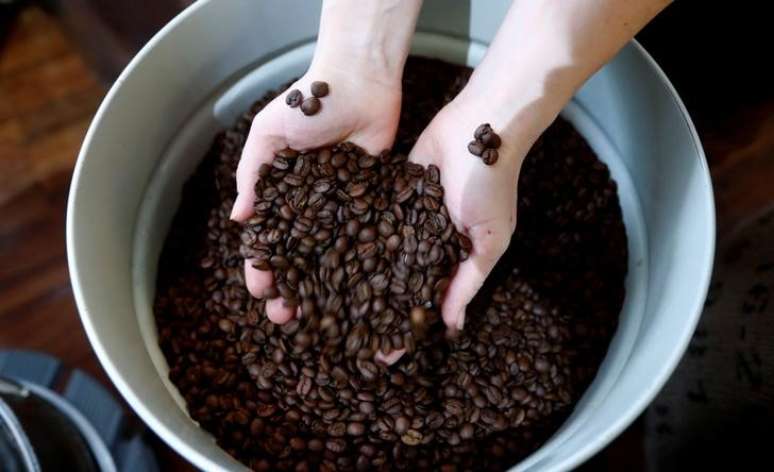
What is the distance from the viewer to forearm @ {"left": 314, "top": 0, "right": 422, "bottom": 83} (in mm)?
1088

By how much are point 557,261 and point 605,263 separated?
8cm

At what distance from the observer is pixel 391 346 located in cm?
99

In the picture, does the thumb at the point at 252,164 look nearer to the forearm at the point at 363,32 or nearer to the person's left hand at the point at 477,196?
the forearm at the point at 363,32

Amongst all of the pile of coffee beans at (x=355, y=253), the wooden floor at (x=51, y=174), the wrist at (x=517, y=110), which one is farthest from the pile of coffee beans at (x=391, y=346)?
the wooden floor at (x=51, y=174)

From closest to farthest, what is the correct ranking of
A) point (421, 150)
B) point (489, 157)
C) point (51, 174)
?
point (489, 157), point (421, 150), point (51, 174)

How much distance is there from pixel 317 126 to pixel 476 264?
31 cm

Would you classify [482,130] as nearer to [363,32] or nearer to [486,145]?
[486,145]

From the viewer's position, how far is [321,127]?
3.51 ft

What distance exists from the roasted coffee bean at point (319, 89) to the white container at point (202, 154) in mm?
207

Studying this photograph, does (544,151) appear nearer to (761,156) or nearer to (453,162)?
(453,162)

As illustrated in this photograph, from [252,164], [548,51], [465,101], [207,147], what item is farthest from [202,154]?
[548,51]

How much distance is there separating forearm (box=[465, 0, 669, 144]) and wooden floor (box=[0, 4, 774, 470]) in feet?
2.43

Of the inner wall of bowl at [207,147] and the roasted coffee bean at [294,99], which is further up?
the roasted coffee bean at [294,99]

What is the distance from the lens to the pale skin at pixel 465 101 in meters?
0.97
